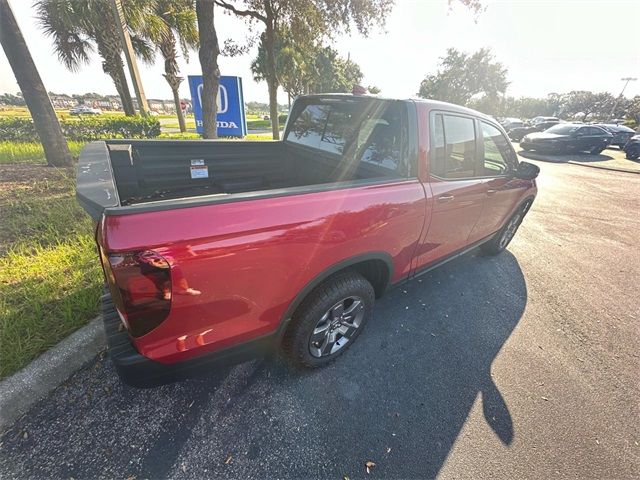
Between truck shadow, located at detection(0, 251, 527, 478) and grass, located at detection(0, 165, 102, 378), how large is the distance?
500 millimetres

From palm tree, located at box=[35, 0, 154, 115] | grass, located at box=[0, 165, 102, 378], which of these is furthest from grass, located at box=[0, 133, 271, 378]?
palm tree, located at box=[35, 0, 154, 115]

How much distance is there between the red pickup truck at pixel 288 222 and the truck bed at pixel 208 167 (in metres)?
0.01

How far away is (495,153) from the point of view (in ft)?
9.91

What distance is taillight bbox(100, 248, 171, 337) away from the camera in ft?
3.65

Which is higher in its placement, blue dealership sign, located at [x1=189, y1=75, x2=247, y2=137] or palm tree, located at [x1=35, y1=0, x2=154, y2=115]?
palm tree, located at [x1=35, y1=0, x2=154, y2=115]

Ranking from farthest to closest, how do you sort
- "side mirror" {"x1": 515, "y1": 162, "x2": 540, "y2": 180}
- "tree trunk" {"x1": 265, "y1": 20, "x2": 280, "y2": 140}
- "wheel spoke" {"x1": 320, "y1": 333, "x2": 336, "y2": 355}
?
"tree trunk" {"x1": 265, "y1": 20, "x2": 280, "y2": 140} < "side mirror" {"x1": 515, "y1": 162, "x2": 540, "y2": 180} < "wheel spoke" {"x1": 320, "y1": 333, "x2": 336, "y2": 355}

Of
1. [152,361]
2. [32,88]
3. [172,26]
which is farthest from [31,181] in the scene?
[172,26]

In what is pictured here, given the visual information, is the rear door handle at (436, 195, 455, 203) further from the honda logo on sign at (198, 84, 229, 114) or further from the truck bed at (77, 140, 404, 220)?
the honda logo on sign at (198, 84, 229, 114)

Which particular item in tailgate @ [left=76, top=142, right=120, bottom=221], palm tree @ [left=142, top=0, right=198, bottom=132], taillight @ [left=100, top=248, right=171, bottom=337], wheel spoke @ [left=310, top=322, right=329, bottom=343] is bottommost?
wheel spoke @ [left=310, top=322, right=329, bottom=343]

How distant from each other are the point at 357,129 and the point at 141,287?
2075mm

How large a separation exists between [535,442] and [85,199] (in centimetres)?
292

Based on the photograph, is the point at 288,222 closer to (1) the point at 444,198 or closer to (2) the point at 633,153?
(1) the point at 444,198

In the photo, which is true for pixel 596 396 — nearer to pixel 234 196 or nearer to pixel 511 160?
pixel 511 160

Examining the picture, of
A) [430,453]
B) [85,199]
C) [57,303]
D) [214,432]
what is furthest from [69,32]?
[430,453]
